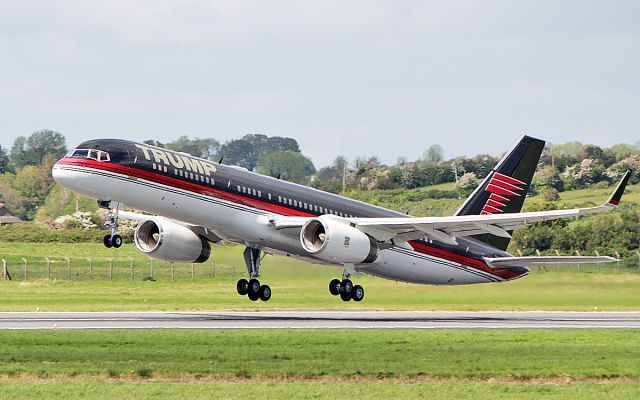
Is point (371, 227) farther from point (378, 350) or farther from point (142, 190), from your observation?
point (378, 350)

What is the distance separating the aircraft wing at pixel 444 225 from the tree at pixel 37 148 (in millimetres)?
118524

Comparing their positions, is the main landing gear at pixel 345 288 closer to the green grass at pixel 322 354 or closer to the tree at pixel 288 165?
the green grass at pixel 322 354

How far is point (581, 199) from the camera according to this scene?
119562 mm

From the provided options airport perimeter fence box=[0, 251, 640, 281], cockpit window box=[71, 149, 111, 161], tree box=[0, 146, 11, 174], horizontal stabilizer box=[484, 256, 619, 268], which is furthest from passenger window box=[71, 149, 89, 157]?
tree box=[0, 146, 11, 174]

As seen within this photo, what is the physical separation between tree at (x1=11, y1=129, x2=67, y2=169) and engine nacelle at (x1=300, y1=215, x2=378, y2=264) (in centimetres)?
11962

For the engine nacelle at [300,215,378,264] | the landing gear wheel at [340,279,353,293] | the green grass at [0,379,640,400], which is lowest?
the green grass at [0,379,640,400]

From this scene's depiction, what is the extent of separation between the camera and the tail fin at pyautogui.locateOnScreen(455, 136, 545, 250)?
5428 centimetres

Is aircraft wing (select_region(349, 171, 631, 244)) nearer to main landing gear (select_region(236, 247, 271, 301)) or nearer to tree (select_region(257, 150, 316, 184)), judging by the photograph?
main landing gear (select_region(236, 247, 271, 301))

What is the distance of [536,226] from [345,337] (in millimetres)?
49543

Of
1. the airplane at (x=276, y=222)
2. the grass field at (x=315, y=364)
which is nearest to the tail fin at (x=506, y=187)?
the airplane at (x=276, y=222)

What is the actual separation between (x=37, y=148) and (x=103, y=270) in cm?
9722

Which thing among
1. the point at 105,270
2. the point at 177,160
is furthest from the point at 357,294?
the point at 105,270

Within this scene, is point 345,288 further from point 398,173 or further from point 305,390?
point 398,173

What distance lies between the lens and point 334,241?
1756 inches
